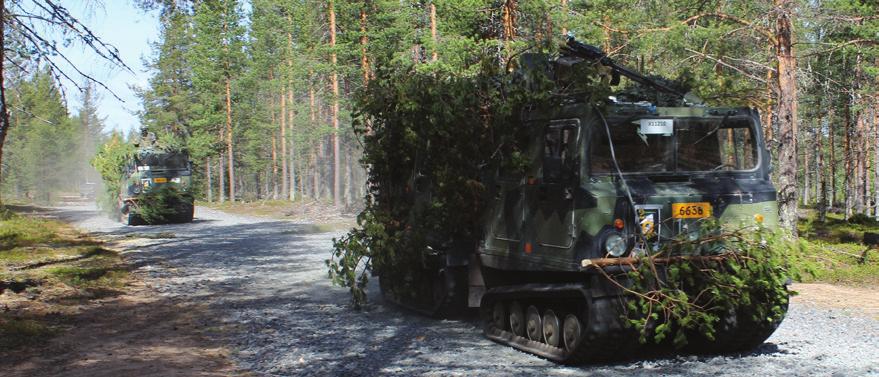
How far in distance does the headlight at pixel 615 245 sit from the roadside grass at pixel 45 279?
6553 millimetres

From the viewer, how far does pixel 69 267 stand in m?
15.4

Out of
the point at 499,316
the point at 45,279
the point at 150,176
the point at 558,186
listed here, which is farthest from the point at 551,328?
the point at 150,176

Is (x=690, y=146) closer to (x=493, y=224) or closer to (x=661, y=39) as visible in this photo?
(x=493, y=224)

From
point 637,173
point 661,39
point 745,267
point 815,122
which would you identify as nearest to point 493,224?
point 637,173

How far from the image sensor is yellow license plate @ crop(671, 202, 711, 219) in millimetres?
7480

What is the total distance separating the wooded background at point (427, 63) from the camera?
53.5 ft

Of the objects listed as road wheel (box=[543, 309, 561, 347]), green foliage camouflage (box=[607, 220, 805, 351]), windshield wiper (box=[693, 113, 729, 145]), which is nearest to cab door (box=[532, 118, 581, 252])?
road wheel (box=[543, 309, 561, 347])

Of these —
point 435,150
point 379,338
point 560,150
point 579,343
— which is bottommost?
point 379,338

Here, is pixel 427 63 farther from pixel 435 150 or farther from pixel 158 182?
pixel 435 150

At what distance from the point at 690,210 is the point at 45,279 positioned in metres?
11.1

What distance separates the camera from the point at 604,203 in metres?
7.35

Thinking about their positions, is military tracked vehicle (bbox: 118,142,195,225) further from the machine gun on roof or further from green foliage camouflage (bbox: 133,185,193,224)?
the machine gun on roof

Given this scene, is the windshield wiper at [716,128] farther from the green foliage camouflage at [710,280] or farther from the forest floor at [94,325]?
the forest floor at [94,325]

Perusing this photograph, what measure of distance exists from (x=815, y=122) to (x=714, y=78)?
161ft
